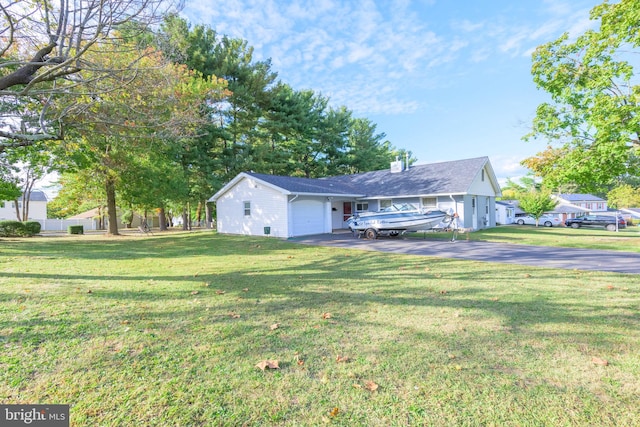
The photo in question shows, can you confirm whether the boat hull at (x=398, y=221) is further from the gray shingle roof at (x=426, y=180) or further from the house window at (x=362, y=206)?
the house window at (x=362, y=206)

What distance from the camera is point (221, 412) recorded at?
225cm

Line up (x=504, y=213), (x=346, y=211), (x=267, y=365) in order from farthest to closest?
(x=504, y=213), (x=346, y=211), (x=267, y=365)

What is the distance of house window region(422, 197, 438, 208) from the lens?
20281 mm

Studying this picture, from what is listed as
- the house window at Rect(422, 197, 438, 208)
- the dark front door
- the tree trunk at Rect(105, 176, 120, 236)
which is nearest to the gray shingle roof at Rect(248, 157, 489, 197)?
the house window at Rect(422, 197, 438, 208)

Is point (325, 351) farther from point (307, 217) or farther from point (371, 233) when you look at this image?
point (307, 217)

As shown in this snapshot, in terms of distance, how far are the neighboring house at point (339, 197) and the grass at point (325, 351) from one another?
37.7 ft

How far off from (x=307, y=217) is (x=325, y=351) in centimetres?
1519

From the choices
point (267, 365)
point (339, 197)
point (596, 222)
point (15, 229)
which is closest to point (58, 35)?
point (267, 365)

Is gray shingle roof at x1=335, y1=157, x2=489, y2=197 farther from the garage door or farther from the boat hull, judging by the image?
the boat hull

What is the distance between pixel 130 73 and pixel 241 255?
6.46 meters

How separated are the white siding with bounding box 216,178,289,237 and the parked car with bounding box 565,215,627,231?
90.3 feet

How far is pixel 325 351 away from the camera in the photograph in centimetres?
323

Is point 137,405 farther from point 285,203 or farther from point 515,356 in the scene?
point 285,203

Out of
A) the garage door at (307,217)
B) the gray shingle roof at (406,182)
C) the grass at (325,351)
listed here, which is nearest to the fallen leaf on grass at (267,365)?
the grass at (325,351)
